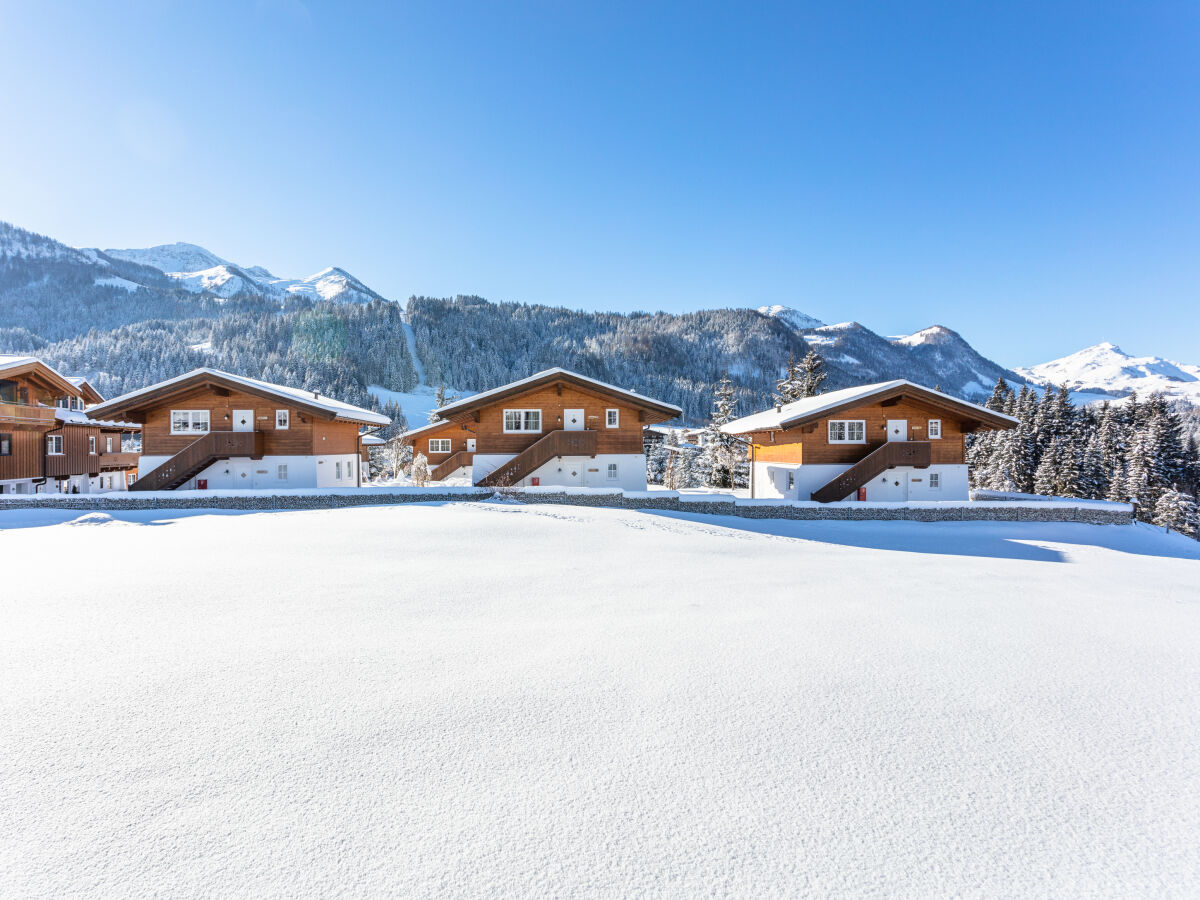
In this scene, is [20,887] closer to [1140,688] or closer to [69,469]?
[1140,688]

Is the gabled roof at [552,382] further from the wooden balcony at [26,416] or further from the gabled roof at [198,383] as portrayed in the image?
the wooden balcony at [26,416]

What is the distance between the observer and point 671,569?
8922 millimetres

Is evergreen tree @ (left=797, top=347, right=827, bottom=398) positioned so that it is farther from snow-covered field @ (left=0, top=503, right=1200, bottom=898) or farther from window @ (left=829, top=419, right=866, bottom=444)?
snow-covered field @ (left=0, top=503, right=1200, bottom=898)

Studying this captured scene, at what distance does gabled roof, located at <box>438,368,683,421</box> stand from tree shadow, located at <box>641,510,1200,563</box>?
707 centimetres

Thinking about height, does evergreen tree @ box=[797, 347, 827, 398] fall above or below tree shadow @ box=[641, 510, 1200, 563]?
above

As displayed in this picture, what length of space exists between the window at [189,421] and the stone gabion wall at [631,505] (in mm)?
5707

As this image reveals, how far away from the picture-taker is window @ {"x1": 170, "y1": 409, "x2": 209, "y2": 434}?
80.6 ft

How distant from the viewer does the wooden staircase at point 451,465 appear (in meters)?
35.0

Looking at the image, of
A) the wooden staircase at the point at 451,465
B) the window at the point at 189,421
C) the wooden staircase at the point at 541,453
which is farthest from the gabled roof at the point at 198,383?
the wooden staircase at the point at 451,465

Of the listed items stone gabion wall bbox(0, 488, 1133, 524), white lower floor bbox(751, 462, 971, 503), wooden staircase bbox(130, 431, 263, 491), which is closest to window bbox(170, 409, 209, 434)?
wooden staircase bbox(130, 431, 263, 491)

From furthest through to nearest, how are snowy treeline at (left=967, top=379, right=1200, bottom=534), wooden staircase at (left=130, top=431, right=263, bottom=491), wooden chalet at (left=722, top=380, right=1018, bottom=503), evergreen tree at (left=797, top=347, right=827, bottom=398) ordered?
snowy treeline at (left=967, top=379, right=1200, bottom=534)
evergreen tree at (left=797, top=347, right=827, bottom=398)
wooden chalet at (left=722, top=380, right=1018, bottom=503)
wooden staircase at (left=130, top=431, right=263, bottom=491)

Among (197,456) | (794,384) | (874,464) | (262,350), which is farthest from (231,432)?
(262,350)

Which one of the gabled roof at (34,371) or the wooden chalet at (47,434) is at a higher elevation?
the gabled roof at (34,371)

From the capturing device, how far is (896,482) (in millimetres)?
25234
